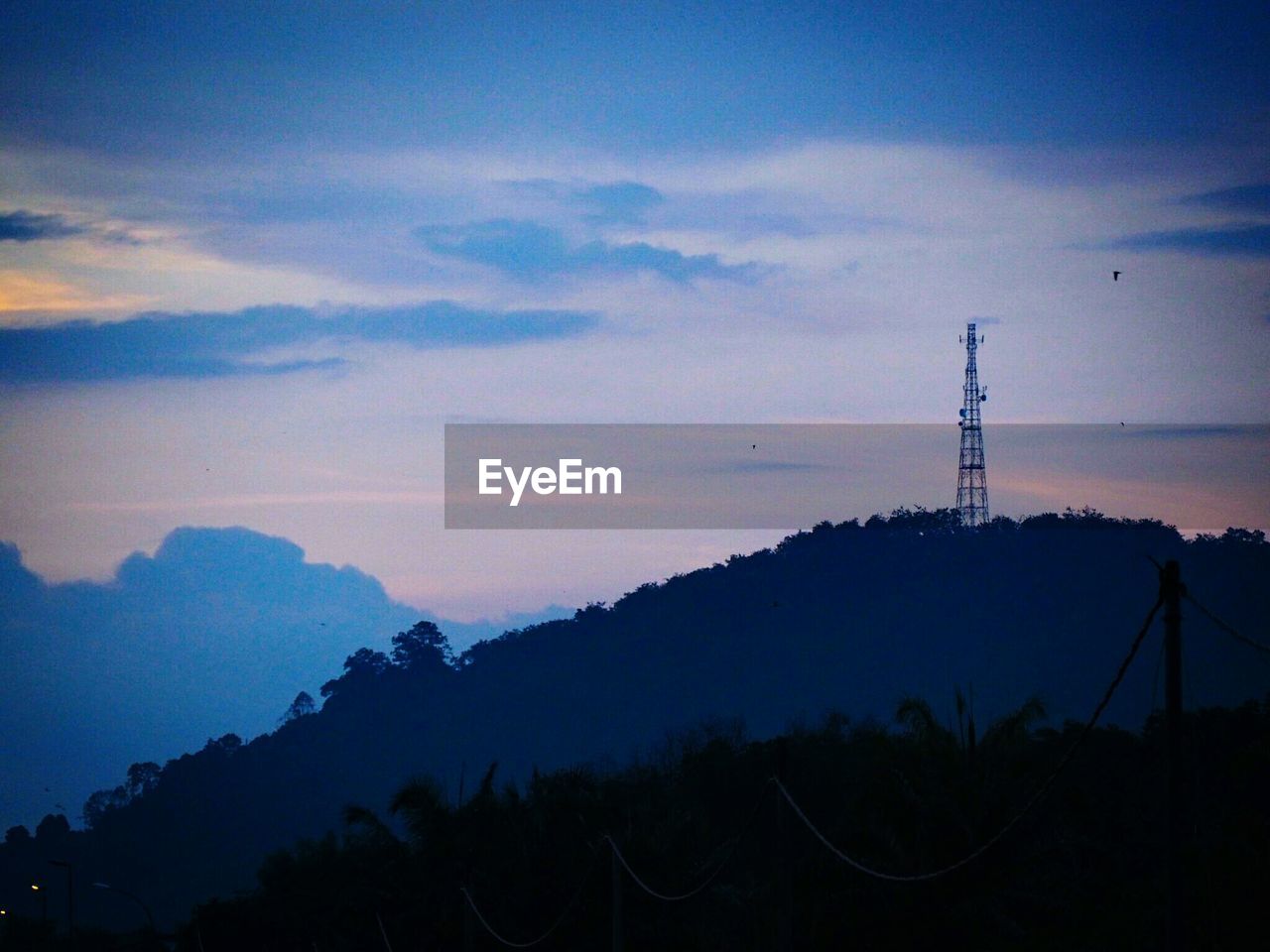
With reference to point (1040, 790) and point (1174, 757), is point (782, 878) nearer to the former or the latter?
point (1040, 790)

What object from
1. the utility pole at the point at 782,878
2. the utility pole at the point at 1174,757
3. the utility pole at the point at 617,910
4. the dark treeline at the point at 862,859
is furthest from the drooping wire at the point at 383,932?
the utility pole at the point at 1174,757

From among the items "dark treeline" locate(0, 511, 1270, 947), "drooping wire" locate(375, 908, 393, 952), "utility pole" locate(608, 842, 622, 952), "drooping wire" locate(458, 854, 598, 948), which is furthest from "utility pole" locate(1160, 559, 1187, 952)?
"dark treeline" locate(0, 511, 1270, 947)

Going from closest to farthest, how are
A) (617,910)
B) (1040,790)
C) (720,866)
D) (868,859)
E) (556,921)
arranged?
(1040,790) → (617,910) → (720,866) → (868,859) → (556,921)

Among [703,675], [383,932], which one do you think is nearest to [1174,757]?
[383,932]

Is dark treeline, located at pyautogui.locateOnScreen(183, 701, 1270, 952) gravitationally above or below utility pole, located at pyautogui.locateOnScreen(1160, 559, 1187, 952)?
below

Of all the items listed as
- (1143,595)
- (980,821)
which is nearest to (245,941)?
(980,821)

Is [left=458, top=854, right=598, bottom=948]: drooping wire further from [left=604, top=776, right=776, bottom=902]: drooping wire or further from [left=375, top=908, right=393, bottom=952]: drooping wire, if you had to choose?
[left=375, top=908, right=393, bottom=952]: drooping wire

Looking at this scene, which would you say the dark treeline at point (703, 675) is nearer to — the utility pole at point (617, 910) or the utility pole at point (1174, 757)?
the utility pole at point (617, 910)

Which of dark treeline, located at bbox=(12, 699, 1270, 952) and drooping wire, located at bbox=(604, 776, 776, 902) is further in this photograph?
dark treeline, located at bbox=(12, 699, 1270, 952)

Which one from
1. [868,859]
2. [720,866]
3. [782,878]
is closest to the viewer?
[782,878]

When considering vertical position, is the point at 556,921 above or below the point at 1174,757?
below
